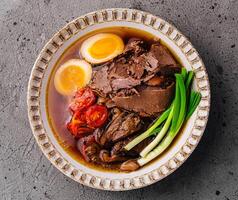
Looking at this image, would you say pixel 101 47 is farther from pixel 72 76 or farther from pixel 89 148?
pixel 89 148

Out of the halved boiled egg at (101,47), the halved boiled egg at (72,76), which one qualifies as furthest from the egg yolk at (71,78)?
the halved boiled egg at (101,47)

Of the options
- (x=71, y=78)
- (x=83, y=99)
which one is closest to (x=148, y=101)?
(x=83, y=99)

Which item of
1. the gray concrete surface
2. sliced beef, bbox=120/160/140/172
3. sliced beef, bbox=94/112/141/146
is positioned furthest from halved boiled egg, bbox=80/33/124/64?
sliced beef, bbox=120/160/140/172

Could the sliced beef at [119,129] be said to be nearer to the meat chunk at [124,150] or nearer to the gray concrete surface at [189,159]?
the meat chunk at [124,150]

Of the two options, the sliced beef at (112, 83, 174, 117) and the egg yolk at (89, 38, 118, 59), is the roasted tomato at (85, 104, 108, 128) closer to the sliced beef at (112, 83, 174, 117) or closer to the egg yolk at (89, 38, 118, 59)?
the sliced beef at (112, 83, 174, 117)

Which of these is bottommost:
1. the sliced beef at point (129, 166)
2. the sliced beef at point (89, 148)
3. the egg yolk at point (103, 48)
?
the sliced beef at point (129, 166)

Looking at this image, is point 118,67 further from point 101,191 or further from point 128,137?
point 101,191

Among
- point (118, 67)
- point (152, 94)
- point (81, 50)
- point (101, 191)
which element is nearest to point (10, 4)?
point (81, 50)
